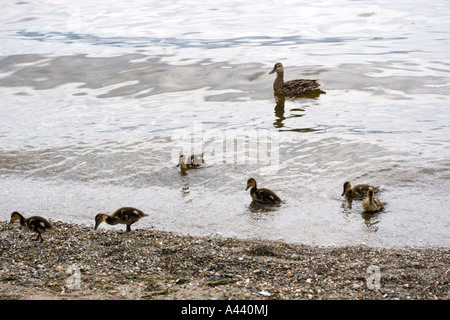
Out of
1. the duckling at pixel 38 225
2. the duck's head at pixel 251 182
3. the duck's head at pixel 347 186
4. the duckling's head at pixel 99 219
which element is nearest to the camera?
the duckling at pixel 38 225

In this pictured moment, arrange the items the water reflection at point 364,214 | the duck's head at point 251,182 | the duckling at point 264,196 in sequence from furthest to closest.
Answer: the duck's head at point 251,182 → the duckling at point 264,196 → the water reflection at point 364,214

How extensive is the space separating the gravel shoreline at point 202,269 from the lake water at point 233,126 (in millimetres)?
715

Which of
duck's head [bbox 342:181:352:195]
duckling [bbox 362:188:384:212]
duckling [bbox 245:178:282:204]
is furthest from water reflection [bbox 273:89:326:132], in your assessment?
duckling [bbox 362:188:384:212]

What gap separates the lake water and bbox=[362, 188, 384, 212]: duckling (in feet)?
0.38

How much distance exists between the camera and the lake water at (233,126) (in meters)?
9.25

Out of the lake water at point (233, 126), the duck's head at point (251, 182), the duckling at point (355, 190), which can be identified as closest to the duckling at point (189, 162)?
the lake water at point (233, 126)

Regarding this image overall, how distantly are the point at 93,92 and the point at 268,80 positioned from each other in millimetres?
5077

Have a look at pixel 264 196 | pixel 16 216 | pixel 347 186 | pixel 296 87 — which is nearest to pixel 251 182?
pixel 264 196

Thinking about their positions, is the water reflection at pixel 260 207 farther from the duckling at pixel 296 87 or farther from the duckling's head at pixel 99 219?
the duckling at pixel 296 87

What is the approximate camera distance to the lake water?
30.3 feet

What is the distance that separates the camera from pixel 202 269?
6887 mm

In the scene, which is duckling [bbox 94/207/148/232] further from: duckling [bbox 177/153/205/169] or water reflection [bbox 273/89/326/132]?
water reflection [bbox 273/89/326/132]

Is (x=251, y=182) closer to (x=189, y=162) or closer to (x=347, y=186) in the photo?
(x=347, y=186)

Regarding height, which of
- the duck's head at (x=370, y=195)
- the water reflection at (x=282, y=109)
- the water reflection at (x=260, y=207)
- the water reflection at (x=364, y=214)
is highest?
the duck's head at (x=370, y=195)
